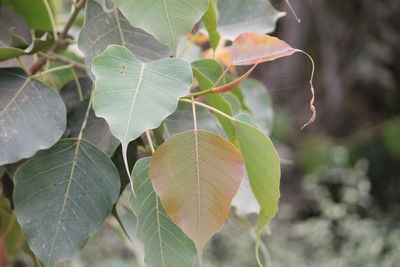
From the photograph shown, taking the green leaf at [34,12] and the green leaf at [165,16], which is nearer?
the green leaf at [165,16]

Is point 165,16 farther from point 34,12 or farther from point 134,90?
point 34,12

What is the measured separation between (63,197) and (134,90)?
14 cm

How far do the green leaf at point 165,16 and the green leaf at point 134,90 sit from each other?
0.02 m

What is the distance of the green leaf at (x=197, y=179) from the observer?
0.48m

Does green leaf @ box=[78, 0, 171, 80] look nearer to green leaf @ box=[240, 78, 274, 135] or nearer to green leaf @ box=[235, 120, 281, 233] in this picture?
green leaf @ box=[235, 120, 281, 233]

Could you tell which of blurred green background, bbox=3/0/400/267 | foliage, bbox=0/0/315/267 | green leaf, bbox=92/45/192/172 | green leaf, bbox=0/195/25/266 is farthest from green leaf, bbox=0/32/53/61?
blurred green background, bbox=3/0/400/267

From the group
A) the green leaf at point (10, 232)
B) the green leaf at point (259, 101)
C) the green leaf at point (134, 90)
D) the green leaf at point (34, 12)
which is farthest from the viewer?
the green leaf at point (259, 101)

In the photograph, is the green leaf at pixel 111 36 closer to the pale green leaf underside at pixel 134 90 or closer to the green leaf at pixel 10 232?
the pale green leaf underside at pixel 134 90

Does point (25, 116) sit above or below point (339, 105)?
above

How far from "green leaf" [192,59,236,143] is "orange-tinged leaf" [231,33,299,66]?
47mm

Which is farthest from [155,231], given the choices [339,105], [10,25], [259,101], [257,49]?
[339,105]

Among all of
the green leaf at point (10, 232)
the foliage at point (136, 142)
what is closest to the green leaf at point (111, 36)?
the foliage at point (136, 142)

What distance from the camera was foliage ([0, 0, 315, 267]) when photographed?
1.57ft

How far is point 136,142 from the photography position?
23.4 inches
